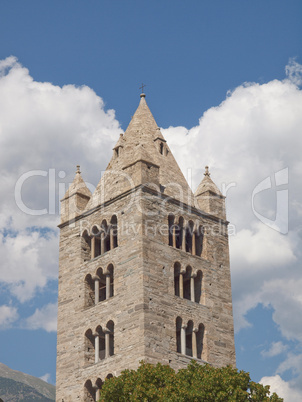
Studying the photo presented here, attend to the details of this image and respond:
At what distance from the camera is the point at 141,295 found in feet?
165

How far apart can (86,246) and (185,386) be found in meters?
16.7

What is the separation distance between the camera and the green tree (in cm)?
4122

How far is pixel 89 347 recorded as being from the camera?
52781 millimetres

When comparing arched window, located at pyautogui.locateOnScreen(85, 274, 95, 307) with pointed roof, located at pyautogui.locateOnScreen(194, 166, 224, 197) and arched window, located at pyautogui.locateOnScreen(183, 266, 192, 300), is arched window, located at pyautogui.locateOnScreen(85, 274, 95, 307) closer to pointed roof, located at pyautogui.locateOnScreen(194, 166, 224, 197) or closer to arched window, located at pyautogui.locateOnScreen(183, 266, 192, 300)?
arched window, located at pyautogui.locateOnScreen(183, 266, 192, 300)

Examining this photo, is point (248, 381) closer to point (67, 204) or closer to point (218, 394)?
point (218, 394)

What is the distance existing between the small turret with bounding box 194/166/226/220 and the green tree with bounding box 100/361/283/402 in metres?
16.2

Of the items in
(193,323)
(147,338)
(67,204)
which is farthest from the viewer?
(67,204)

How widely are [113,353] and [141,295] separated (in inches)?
179

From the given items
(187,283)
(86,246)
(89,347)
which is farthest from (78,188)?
(89,347)

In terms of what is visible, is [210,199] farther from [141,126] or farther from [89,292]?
[89,292]

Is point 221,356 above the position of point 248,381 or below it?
above

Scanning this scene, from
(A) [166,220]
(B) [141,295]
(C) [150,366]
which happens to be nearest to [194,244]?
(A) [166,220]

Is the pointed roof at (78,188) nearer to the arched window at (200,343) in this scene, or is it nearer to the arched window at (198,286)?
the arched window at (198,286)

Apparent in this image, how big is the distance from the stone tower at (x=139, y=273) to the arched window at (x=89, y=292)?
0.22 feet
